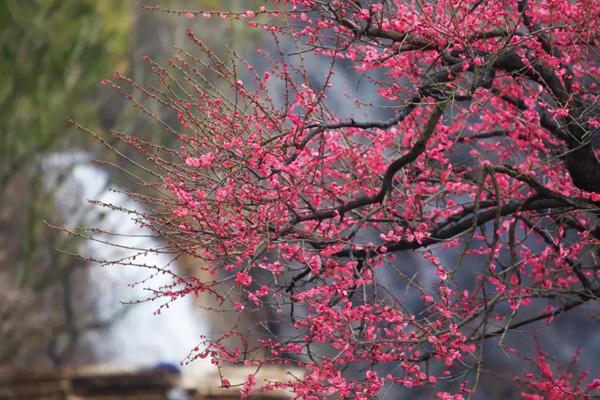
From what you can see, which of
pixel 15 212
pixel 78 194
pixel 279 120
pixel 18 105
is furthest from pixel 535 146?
pixel 15 212

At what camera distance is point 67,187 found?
70.2ft

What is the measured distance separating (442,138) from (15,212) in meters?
16.5

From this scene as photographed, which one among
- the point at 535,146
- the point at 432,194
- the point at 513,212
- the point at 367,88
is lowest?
the point at 513,212

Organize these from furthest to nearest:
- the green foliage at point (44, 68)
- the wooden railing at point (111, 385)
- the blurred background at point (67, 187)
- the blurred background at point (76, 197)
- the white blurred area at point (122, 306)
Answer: the white blurred area at point (122, 306), the blurred background at point (67, 187), the green foliage at point (44, 68), the blurred background at point (76, 197), the wooden railing at point (111, 385)

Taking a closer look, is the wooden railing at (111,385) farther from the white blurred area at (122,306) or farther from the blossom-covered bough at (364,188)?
the white blurred area at (122,306)

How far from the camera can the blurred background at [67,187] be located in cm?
1791

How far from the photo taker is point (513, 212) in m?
5.89

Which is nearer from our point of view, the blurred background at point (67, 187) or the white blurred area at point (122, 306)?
the blurred background at point (67, 187)

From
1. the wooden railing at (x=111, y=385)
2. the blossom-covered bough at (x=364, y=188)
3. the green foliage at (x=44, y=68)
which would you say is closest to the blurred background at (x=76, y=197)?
the green foliage at (x=44, y=68)

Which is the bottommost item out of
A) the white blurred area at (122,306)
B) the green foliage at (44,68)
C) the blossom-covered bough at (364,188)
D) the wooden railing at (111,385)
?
the blossom-covered bough at (364,188)

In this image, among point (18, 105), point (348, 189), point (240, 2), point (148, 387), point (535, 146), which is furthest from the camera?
point (240, 2)

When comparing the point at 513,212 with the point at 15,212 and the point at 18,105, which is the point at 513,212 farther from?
the point at 15,212

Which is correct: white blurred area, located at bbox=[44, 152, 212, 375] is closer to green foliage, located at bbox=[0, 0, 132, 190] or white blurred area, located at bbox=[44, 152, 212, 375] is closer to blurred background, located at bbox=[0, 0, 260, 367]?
blurred background, located at bbox=[0, 0, 260, 367]

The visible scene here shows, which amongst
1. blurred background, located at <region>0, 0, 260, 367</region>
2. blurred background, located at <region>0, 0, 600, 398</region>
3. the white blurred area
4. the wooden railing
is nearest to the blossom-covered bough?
the wooden railing
